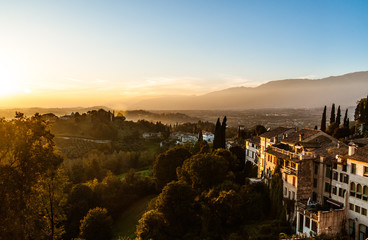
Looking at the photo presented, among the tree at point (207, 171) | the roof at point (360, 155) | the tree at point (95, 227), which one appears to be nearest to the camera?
the roof at point (360, 155)

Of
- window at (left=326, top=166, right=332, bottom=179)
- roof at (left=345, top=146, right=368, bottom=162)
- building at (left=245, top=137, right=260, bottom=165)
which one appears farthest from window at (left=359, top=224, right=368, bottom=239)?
building at (left=245, top=137, right=260, bottom=165)

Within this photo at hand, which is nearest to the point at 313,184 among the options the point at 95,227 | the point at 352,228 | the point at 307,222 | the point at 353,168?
the point at 307,222

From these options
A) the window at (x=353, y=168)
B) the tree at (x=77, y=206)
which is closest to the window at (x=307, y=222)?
the window at (x=353, y=168)

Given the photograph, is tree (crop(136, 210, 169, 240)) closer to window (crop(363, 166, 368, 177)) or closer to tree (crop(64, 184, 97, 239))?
tree (crop(64, 184, 97, 239))

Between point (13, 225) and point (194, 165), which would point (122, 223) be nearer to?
point (194, 165)

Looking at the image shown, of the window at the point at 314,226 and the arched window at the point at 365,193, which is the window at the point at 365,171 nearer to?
the arched window at the point at 365,193
